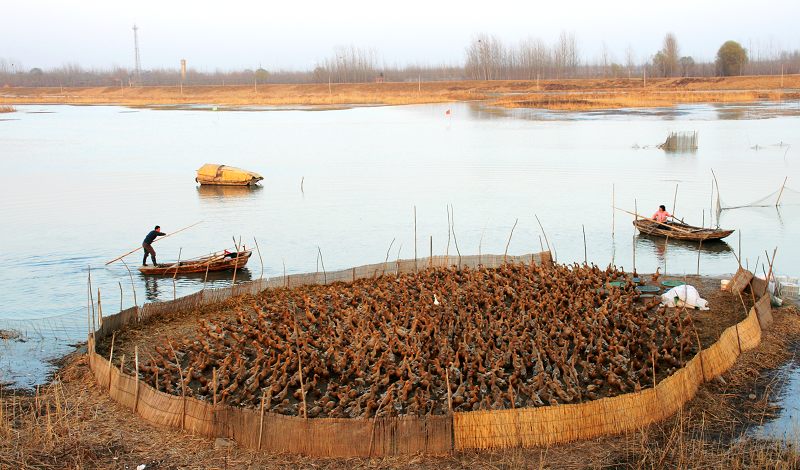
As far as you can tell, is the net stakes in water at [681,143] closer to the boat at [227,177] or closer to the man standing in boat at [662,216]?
the man standing in boat at [662,216]

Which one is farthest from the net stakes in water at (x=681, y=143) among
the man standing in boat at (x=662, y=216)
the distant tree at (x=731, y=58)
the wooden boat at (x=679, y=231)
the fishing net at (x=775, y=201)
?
the distant tree at (x=731, y=58)

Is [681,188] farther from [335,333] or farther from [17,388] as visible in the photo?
[17,388]

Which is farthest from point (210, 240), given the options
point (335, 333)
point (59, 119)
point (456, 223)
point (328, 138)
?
point (59, 119)

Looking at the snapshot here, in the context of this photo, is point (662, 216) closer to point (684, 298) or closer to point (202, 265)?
point (684, 298)

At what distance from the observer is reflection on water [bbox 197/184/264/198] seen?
29.7 meters

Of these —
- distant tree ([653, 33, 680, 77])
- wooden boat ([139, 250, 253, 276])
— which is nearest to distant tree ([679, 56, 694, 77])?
distant tree ([653, 33, 680, 77])

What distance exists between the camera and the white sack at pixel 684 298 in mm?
13492

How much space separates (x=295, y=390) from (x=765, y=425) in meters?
5.57

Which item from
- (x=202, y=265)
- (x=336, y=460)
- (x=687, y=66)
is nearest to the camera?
(x=336, y=460)

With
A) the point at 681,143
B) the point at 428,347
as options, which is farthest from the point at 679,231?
the point at 681,143

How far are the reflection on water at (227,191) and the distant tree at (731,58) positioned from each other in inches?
2552

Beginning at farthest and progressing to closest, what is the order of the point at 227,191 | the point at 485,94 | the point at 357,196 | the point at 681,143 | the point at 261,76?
1. the point at 261,76
2. the point at 485,94
3. the point at 681,143
4. the point at 227,191
5. the point at 357,196

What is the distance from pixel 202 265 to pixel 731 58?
249ft

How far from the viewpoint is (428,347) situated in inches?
444
